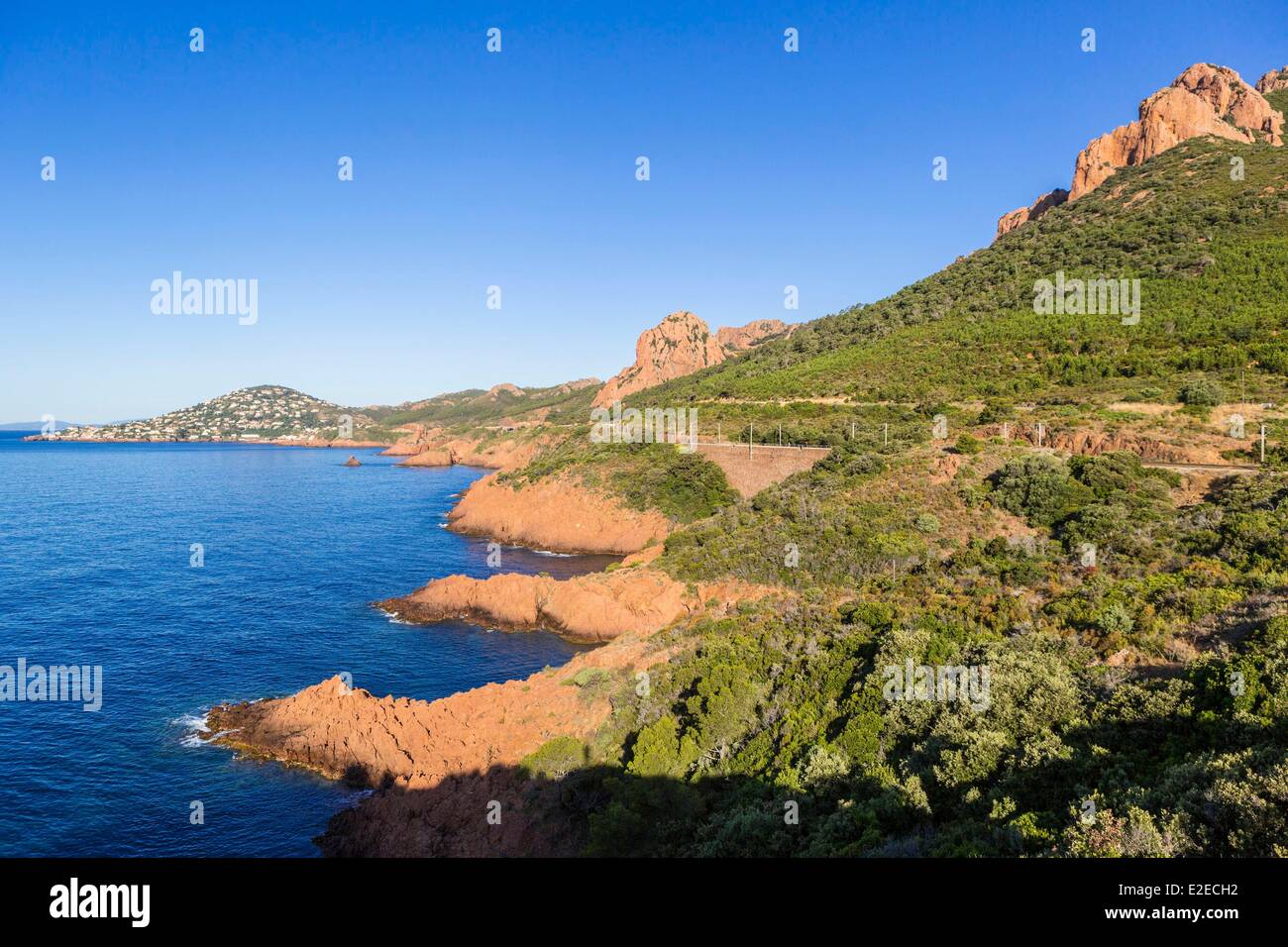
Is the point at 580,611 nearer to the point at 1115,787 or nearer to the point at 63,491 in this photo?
the point at 1115,787

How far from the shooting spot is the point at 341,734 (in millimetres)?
24141

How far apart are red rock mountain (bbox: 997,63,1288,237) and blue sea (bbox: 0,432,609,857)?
2926 inches

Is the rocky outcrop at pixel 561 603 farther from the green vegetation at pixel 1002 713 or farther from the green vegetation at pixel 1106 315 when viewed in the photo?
the green vegetation at pixel 1106 315

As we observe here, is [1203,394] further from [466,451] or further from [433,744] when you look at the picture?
[466,451]

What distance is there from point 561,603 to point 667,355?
113 m

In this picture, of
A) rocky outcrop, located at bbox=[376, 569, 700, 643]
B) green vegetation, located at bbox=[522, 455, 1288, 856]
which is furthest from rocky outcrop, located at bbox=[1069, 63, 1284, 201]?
rocky outcrop, located at bbox=[376, 569, 700, 643]

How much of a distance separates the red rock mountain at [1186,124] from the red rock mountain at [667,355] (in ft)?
245

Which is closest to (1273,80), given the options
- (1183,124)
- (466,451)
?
(1183,124)

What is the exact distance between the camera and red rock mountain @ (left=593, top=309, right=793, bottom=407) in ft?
465

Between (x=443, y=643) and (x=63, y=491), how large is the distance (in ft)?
292

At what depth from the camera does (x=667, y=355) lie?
475 ft

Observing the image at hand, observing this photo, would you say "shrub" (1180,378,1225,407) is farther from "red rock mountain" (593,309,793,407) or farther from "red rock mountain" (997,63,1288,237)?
"red rock mountain" (593,309,793,407)
